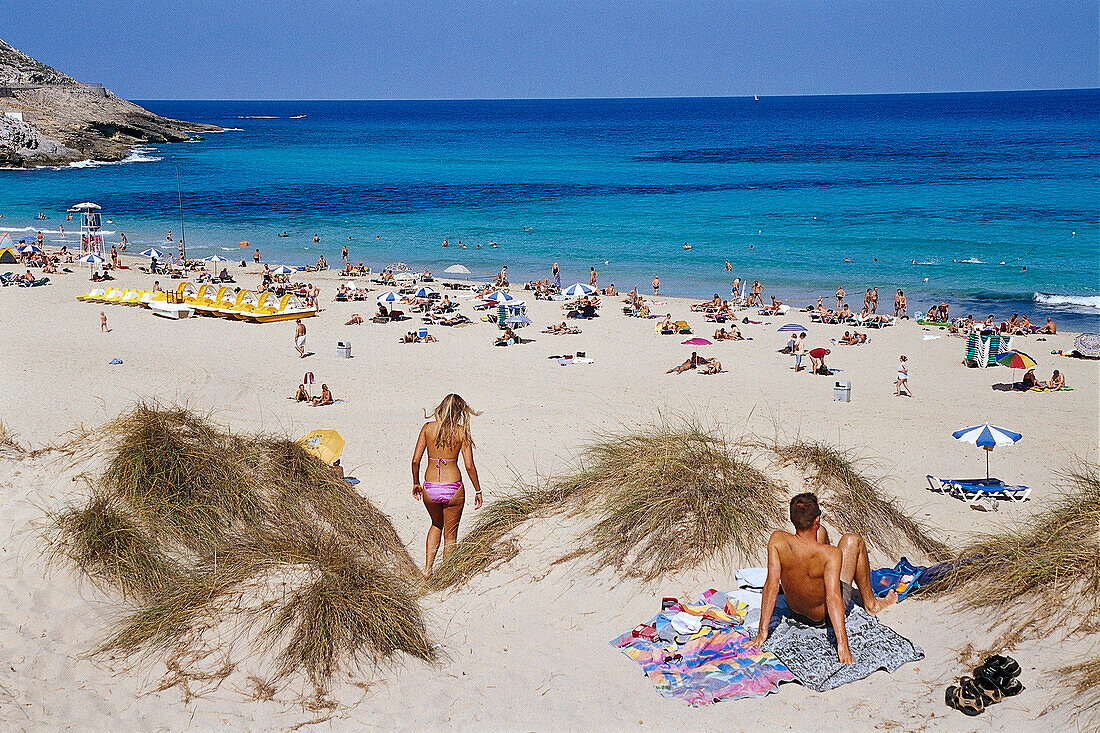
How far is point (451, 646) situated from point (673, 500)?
192 cm

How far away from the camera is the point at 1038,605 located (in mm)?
5371

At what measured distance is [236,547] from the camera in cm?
630

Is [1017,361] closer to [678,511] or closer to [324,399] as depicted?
[324,399]

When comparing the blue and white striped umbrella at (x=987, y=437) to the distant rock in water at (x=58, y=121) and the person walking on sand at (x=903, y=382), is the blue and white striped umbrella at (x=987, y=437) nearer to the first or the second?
the person walking on sand at (x=903, y=382)

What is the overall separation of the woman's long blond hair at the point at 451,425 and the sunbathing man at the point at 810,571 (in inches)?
98.8

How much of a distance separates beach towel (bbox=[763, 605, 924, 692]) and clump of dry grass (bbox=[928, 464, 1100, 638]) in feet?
2.12

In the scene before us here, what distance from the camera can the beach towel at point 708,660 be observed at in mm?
5078

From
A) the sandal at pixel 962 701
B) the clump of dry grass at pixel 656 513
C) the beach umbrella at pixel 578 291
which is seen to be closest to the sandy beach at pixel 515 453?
the sandal at pixel 962 701

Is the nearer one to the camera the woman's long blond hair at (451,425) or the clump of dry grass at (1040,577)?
the clump of dry grass at (1040,577)

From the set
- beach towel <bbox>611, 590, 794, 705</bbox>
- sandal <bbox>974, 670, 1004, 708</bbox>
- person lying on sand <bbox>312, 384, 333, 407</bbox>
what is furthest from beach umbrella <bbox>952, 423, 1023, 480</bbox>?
person lying on sand <bbox>312, 384, 333, 407</bbox>

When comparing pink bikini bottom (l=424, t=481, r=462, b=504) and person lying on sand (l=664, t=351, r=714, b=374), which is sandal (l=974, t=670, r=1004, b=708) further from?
person lying on sand (l=664, t=351, r=714, b=374)

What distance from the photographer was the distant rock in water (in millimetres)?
69062

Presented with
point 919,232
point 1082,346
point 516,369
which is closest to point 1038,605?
point 516,369

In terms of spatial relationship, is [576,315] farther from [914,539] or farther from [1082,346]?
[914,539]
